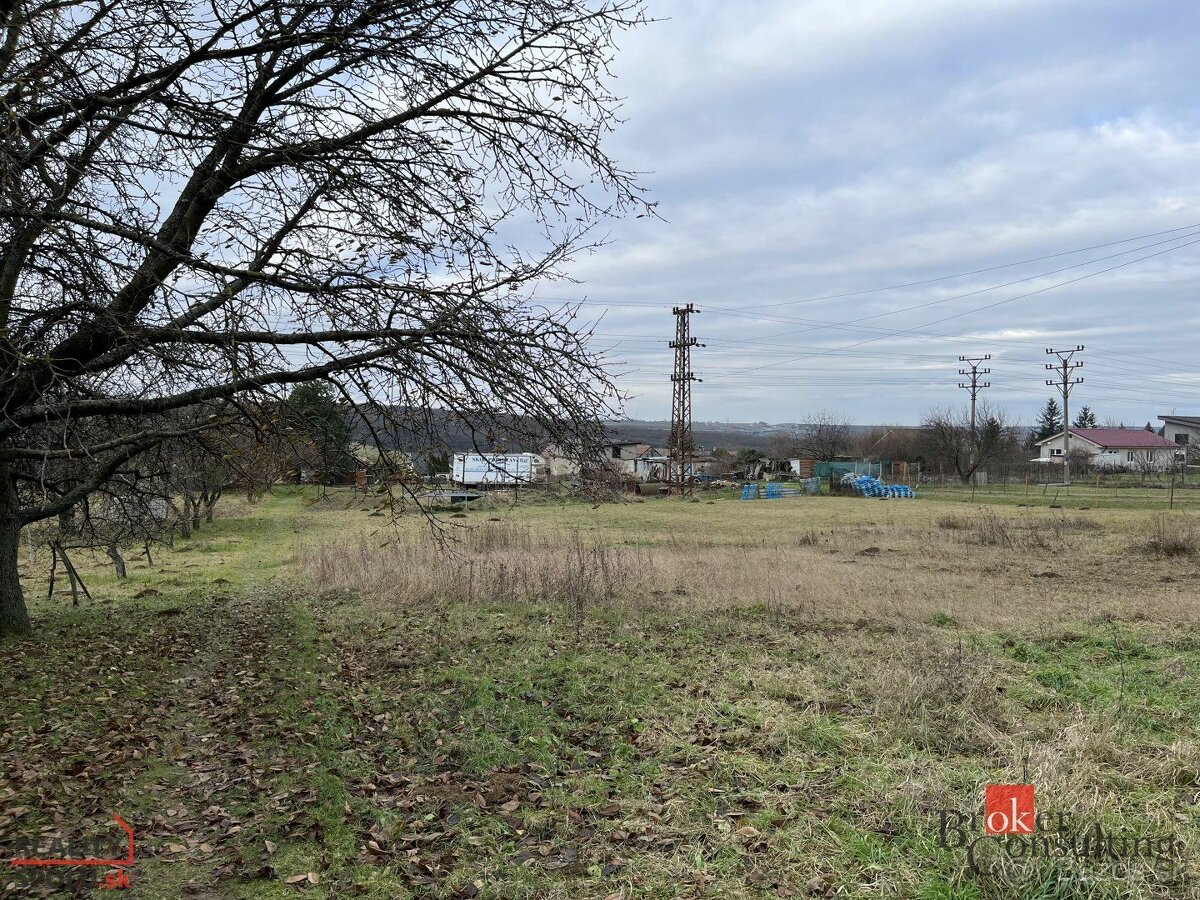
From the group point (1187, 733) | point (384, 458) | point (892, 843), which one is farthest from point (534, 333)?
point (1187, 733)

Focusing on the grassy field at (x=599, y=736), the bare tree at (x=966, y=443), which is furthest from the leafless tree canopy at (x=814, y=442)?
the grassy field at (x=599, y=736)

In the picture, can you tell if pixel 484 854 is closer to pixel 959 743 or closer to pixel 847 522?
pixel 959 743

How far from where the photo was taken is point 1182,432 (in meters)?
95.0

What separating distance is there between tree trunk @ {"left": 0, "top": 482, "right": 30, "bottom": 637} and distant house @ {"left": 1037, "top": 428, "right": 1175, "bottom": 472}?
289ft

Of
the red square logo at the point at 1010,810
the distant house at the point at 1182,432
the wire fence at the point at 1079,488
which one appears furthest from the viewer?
the distant house at the point at 1182,432

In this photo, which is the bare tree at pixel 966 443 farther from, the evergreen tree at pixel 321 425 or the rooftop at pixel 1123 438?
the evergreen tree at pixel 321 425

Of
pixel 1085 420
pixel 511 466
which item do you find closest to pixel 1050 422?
pixel 1085 420

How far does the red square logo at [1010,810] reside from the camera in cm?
341

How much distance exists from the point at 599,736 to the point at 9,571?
326 inches

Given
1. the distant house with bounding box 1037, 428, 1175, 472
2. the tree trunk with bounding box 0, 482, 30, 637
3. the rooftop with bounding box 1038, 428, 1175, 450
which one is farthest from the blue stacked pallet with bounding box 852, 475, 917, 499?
the rooftop with bounding box 1038, 428, 1175, 450

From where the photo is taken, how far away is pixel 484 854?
13.4 ft
